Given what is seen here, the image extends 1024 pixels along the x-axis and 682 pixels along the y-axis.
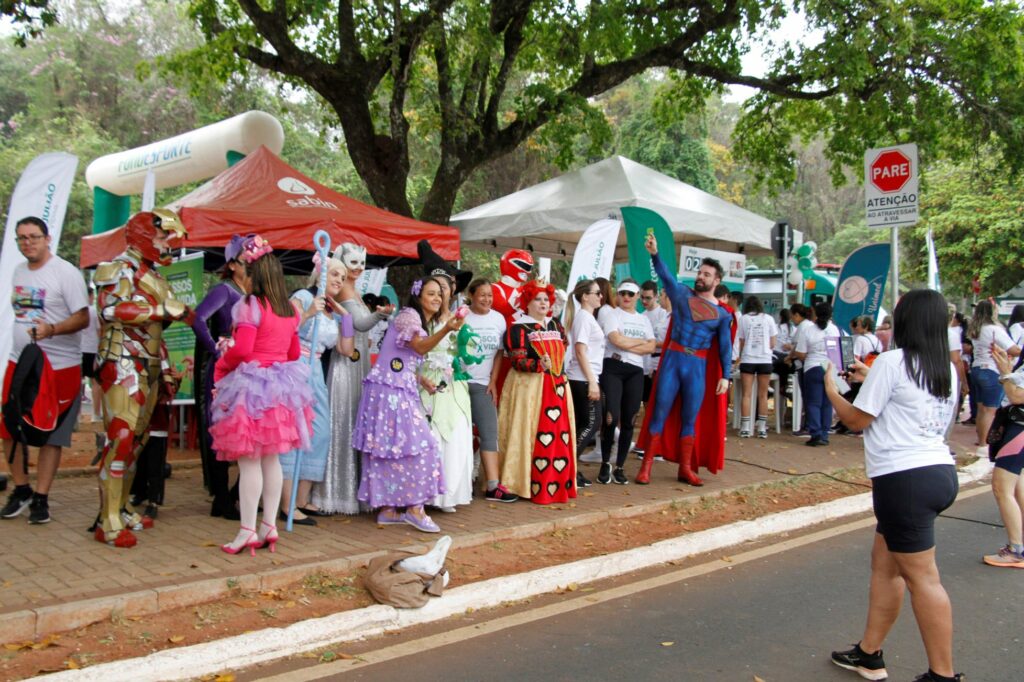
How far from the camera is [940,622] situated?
11.9ft

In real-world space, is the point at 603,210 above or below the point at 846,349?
above

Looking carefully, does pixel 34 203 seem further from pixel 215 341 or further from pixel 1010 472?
pixel 1010 472

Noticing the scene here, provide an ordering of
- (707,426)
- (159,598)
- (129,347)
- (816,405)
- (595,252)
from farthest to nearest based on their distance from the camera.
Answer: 1. (816,405)
2. (595,252)
3. (707,426)
4. (129,347)
5. (159,598)

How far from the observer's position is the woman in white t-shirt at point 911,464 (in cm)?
365

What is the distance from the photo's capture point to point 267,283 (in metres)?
5.04

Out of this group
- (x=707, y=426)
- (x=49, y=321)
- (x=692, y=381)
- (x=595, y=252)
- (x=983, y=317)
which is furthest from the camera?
(x=983, y=317)

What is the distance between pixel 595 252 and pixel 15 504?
6.41 metres

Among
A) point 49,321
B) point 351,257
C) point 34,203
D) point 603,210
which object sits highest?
point 603,210

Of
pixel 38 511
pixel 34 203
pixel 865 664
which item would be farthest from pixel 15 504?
pixel 865 664

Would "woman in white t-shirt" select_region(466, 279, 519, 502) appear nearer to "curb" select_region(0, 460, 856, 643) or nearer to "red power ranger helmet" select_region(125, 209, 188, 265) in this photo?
"curb" select_region(0, 460, 856, 643)

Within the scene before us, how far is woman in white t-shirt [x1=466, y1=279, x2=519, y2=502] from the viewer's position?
22.3 feet

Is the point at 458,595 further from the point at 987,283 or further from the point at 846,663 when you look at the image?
the point at 987,283

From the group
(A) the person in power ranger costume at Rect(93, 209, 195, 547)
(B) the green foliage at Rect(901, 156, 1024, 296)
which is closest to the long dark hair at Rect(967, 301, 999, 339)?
(A) the person in power ranger costume at Rect(93, 209, 195, 547)

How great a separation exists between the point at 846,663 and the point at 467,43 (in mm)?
9499
